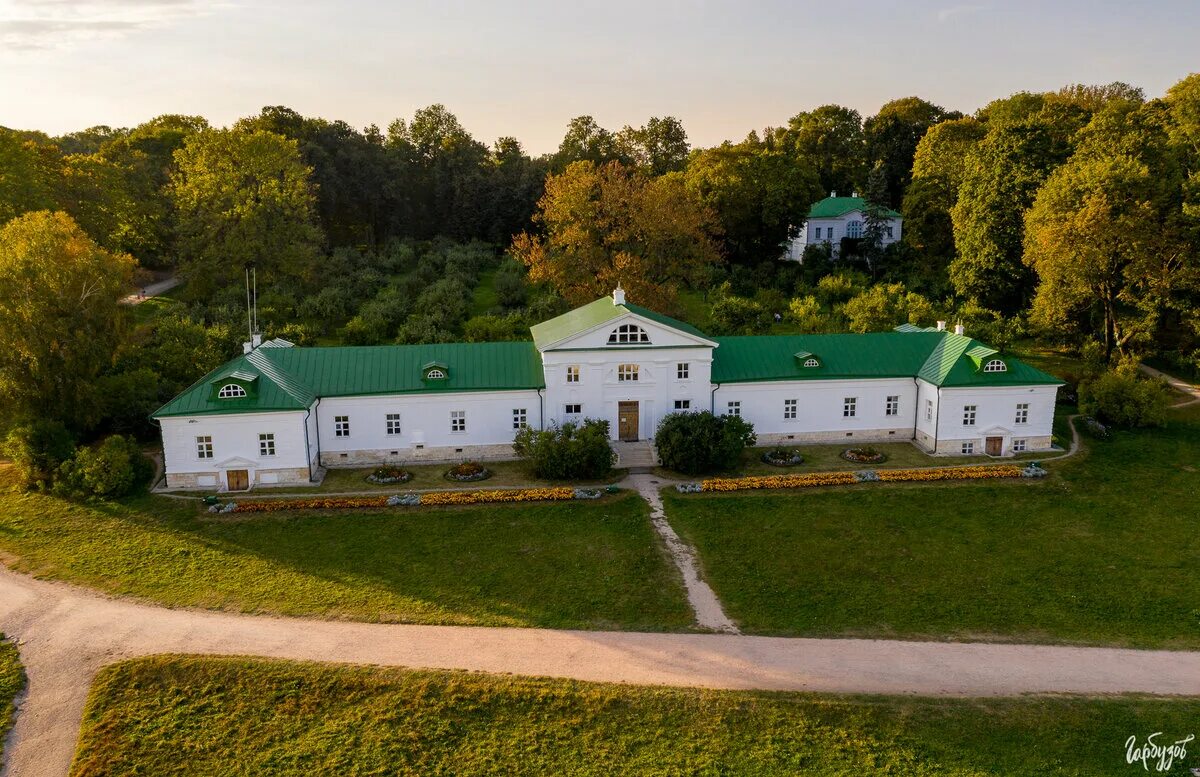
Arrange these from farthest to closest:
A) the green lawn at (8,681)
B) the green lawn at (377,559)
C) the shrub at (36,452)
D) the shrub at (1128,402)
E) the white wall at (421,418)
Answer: the shrub at (1128,402), the white wall at (421,418), the shrub at (36,452), the green lawn at (377,559), the green lawn at (8,681)

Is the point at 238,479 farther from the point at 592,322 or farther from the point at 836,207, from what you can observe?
the point at 836,207

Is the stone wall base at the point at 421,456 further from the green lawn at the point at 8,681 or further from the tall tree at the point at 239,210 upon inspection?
the tall tree at the point at 239,210

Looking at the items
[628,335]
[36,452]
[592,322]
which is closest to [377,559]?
[592,322]

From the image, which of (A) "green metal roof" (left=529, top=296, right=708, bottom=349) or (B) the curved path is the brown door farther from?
(B) the curved path

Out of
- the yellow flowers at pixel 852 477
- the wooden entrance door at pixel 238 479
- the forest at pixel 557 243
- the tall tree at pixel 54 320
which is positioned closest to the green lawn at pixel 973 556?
the yellow flowers at pixel 852 477

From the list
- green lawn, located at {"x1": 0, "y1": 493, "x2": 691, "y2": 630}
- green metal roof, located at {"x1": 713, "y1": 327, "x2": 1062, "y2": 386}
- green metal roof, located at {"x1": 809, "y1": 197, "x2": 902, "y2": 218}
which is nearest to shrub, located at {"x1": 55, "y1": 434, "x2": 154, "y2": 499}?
green lawn, located at {"x1": 0, "y1": 493, "x2": 691, "y2": 630}

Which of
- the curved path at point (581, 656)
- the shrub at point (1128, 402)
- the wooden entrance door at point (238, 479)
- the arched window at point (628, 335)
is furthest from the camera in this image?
the shrub at point (1128, 402)
